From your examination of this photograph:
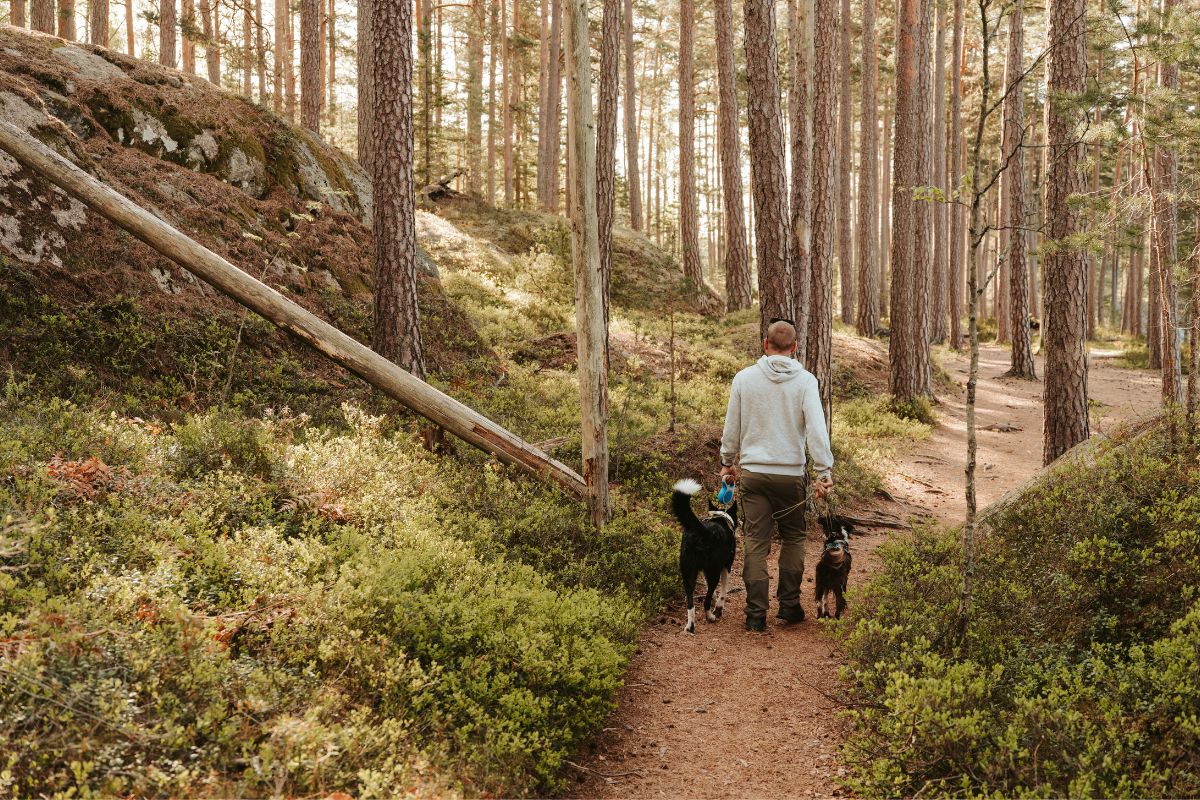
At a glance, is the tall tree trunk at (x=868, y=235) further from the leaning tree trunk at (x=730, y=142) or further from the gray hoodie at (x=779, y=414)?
the gray hoodie at (x=779, y=414)

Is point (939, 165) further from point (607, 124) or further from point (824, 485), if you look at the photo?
point (824, 485)

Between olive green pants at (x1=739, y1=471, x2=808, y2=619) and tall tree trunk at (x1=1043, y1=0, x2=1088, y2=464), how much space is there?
5.43 meters

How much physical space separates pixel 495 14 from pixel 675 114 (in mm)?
18537

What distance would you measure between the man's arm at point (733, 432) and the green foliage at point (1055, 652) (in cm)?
160

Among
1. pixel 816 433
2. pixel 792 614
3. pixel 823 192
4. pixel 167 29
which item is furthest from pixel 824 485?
pixel 167 29

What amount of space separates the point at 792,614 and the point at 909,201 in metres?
14.0

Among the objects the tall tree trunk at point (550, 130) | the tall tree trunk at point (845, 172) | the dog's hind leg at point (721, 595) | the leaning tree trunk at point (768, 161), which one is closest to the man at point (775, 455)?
the dog's hind leg at point (721, 595)

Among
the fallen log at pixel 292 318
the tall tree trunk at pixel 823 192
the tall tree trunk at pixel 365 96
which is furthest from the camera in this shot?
the tall tree trunk at pixel 365 96

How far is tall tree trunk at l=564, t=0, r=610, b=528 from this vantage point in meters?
7.09

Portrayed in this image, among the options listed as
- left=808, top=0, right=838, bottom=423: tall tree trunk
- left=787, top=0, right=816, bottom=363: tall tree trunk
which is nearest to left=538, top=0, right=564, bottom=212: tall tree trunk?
left=808, top=0, right=838, bottom=423: tall tree trunk

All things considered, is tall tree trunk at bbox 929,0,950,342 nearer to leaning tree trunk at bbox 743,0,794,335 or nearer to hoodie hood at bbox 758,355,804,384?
leaning tree trunk at bbox 743,0,794,335

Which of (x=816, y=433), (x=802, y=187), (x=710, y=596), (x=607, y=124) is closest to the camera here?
(x=816, y=433)

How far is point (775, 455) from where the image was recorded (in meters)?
6.27

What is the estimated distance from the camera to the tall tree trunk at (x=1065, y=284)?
30.7ft
